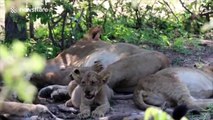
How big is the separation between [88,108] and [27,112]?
548mm

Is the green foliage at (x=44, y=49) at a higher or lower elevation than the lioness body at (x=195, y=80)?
higher

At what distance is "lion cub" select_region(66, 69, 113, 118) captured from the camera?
148 inches

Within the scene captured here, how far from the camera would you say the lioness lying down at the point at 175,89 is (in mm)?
4002

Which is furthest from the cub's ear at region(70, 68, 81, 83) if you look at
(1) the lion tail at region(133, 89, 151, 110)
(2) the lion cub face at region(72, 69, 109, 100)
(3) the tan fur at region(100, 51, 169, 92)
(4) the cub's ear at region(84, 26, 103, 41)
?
(4) the cub's ear at region(84, 26, 103, 41)

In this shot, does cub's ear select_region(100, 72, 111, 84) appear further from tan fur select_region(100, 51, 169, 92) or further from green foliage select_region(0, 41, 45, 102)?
green foliage select_region(0, 41, 45, 102)

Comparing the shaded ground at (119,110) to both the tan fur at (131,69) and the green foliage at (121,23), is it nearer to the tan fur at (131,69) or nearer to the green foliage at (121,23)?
the tan fur at (131,69)

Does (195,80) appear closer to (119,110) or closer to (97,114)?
(119,110)

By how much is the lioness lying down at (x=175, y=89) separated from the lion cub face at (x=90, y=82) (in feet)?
1.36

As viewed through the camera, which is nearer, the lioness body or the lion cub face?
the lion cub face

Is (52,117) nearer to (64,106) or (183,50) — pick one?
(64,106)

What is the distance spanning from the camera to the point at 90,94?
12.2ft

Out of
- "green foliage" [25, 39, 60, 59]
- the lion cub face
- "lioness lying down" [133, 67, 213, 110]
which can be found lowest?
"lioness lying down" [133, 67, 213, 110]

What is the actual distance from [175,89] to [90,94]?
74cm

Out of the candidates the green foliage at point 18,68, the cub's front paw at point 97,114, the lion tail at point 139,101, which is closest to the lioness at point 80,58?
the lion tail at point 139,101
